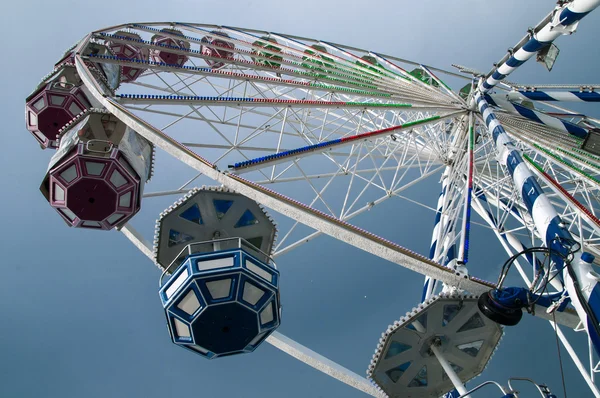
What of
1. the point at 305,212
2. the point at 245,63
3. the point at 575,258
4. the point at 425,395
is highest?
the point at 245,63

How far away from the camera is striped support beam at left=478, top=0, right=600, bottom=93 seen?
7.98m

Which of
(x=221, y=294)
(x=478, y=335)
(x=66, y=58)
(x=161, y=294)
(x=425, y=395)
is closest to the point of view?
(x=221, y=294)

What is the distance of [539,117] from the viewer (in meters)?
12.7

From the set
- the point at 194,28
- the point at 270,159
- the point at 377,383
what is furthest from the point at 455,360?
the point at 194,28

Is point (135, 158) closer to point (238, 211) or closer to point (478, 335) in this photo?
point (238, 211)

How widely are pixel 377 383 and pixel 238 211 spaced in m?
5.82

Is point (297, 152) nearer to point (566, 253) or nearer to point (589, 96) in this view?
point (566, 253)

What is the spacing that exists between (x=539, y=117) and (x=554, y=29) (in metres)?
4.14

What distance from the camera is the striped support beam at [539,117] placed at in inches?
483

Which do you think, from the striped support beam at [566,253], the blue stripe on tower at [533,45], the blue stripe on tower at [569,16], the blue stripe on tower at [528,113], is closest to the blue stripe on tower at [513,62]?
the blue stripe on tower at [533,45]

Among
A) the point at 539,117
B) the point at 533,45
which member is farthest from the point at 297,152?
the point at 539,117

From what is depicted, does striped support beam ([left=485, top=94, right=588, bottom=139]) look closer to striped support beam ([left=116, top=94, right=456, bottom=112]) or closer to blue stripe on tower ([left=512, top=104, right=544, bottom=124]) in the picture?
blue stripe on tower ([left=512, top=104, right=544, bottom=124])

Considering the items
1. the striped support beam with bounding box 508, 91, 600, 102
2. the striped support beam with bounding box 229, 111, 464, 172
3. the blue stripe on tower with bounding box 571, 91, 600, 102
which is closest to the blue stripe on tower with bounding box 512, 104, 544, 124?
the striped support beam with bounding box 508, 91, 600, 102

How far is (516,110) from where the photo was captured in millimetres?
13719
